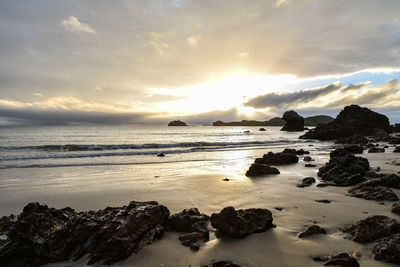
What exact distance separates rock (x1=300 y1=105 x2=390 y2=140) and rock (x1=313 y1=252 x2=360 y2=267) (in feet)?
147

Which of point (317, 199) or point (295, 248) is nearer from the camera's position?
point (295, 248)

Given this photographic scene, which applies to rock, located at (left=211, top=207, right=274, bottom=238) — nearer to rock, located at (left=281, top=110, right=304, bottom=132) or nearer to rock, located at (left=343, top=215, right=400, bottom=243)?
rock, located at (left=343, top=215, right=400, bottom=243)

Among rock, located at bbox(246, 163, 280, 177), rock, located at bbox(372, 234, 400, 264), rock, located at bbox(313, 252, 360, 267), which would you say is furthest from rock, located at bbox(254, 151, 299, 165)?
rock, located at bbox(313, 252, 360, 267)

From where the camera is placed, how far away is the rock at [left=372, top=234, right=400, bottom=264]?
10.9 ft

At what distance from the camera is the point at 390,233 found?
396 centimetres

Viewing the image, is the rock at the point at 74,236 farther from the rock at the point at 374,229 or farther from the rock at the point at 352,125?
the rock at the point at 352,125

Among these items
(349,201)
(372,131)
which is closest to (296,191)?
(349,201)

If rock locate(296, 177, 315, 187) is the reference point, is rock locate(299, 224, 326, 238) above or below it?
above

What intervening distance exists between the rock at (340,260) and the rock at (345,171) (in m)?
5.51

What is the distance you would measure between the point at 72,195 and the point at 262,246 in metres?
6.56

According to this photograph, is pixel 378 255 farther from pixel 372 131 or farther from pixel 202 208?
pixel 372 131

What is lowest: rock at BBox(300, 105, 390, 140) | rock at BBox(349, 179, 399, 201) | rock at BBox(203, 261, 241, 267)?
rock at BBox(203, 261, 241, 267)

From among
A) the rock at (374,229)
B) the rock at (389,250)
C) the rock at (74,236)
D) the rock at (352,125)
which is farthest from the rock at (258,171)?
the rock at (352,125)

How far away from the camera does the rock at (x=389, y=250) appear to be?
331 centimetres
